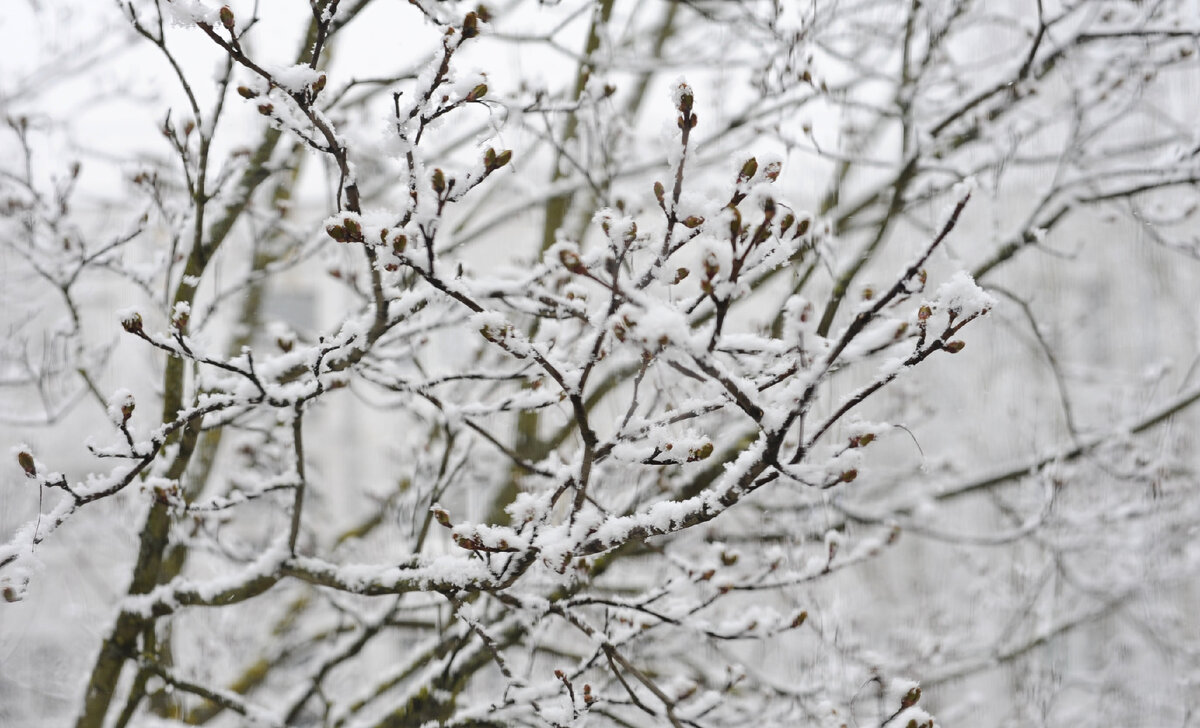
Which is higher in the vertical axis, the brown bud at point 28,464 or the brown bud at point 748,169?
the brown bud at point 748,169

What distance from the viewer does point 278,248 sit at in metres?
4.78

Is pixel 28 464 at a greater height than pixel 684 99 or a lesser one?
lesser

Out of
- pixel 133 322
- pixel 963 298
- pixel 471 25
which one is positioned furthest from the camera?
pixel 133 322

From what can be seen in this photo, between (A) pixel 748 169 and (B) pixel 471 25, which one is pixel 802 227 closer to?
(A) pixel 748 169

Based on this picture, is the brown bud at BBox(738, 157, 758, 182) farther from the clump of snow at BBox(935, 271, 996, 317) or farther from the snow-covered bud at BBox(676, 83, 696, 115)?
the clump of snow at BBox(935, 271, 996, 317)

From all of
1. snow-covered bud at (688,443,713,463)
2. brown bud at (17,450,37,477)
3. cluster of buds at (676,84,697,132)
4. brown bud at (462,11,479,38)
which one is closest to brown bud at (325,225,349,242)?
brown bud at (462,11,479,38)

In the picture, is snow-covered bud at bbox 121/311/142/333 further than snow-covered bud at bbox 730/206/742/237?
Yes

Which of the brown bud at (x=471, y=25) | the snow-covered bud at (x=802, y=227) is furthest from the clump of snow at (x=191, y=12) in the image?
the snow-covered bud at (x=802, y=227)

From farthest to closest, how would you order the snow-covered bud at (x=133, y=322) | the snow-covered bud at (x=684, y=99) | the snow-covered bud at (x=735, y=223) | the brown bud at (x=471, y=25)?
the snow-covered bud at (x=133, y=322)
the brown bud at (x=471, y=25)
the snow-covered bud at (x=684, y=99)
the snow-covered bud at (x=735, y=223)

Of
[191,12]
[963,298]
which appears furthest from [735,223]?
[191,12]

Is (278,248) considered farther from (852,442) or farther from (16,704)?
(16,704)

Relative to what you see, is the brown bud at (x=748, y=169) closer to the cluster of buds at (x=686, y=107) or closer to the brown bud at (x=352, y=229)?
the cluster of buds at (x=686, y=107)

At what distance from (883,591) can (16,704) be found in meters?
10.6

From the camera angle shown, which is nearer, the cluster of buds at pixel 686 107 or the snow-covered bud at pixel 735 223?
the snow-covered bud at pixel 735 223
